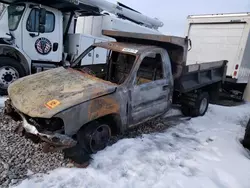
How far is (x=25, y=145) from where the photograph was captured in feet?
13.0

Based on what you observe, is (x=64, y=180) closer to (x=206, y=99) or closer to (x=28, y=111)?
(x=28, y=111)


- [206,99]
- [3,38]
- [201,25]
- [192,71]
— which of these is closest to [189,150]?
[192,71]

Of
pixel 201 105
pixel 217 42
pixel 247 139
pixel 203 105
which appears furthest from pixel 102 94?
pixel 217 42

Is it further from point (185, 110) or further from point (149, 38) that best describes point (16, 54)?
point (185, 110)

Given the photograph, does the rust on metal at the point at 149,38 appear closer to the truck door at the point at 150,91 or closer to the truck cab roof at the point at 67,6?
the truck door at the point at 150,91

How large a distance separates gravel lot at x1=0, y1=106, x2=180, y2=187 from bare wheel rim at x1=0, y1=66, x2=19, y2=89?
239 cm

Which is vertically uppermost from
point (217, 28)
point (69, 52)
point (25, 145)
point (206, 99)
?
point (217, 28)

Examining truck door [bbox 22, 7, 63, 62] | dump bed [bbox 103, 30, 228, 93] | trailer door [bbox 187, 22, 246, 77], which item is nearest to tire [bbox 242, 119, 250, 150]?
dump bed [bbox 103, 30, 228, 93]

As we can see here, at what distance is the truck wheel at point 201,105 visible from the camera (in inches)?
250

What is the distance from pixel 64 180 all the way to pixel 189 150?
237 cm

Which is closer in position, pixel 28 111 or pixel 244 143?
pixel 28 111

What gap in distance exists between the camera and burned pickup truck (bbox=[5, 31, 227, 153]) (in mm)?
3364

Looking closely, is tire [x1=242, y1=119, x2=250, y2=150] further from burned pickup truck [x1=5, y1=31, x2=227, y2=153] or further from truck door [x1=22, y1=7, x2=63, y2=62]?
truck door [x1=22, y1=7, x2=63, y2=62]

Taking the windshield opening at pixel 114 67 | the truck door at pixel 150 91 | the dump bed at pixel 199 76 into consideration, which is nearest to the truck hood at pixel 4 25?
the windshield opening at pixel 114 67
